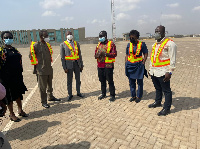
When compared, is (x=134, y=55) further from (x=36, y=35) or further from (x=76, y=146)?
(x=36, y=35)

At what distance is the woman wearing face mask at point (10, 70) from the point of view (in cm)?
383

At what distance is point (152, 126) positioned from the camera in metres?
3.62

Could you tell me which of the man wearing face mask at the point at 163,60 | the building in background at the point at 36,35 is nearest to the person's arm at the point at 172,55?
the man wearing face mask at the point at 163,60

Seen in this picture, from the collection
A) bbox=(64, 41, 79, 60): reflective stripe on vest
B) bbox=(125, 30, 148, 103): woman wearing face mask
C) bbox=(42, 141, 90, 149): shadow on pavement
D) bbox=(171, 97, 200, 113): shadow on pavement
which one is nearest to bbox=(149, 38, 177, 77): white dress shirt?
bbox=(125, 30, 148, 103): woman wearing face mask

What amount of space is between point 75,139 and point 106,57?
2.53 metres

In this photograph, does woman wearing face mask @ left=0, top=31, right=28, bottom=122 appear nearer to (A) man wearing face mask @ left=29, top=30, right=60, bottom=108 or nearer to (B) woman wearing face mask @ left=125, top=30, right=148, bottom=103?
(A) man wearing face mask @ left=29, top=30, right=60, bottom=108

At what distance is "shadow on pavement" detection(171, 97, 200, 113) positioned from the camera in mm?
4396

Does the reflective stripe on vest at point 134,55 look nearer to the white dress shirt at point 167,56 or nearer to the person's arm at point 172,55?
the white dress shirt at point 167,56

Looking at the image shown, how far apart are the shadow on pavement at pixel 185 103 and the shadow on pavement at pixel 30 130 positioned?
10.7 feet


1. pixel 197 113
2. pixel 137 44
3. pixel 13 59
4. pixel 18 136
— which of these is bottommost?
→ pixel 18 136

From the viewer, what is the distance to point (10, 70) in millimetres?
3961

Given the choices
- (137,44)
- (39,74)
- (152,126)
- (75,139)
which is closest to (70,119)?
(75,139)

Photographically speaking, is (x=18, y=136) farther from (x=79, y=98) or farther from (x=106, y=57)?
(x=106, y=57)

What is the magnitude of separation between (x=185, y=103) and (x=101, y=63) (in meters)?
2.74
